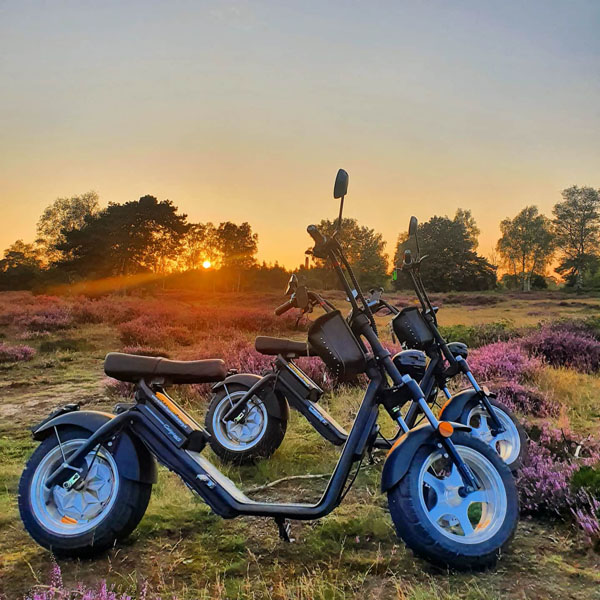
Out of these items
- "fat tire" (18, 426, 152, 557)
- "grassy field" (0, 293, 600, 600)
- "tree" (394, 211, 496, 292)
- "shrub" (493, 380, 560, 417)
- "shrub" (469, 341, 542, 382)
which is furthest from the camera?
"tree" (394, 211, 496, 292)

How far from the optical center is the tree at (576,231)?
32750mm

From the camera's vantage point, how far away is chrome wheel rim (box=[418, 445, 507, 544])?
2.66m

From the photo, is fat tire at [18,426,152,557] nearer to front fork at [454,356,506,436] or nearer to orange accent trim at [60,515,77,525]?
orange accent trim at [60,515,77,525]

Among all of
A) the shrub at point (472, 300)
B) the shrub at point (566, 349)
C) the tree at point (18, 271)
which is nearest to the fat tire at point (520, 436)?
the shrub at point (566, 349)

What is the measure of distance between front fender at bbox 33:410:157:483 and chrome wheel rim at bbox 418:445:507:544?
1553 mm

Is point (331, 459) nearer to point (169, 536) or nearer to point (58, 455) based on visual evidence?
point (169, 536)

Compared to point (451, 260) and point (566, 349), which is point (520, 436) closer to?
point (566, 349)

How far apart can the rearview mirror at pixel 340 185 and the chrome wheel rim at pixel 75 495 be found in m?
1.97

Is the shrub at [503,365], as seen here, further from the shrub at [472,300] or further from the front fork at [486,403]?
the shrub at [472,300]

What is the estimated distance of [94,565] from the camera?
283 cm

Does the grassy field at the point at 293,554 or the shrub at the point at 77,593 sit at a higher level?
the shrub at the point at 77,593

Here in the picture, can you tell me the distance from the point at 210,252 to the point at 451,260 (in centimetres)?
1800

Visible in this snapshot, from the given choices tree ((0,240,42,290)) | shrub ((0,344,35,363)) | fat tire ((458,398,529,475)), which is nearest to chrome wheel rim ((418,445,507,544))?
fat tire ((458,398,529,475))

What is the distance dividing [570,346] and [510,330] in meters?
2.31
